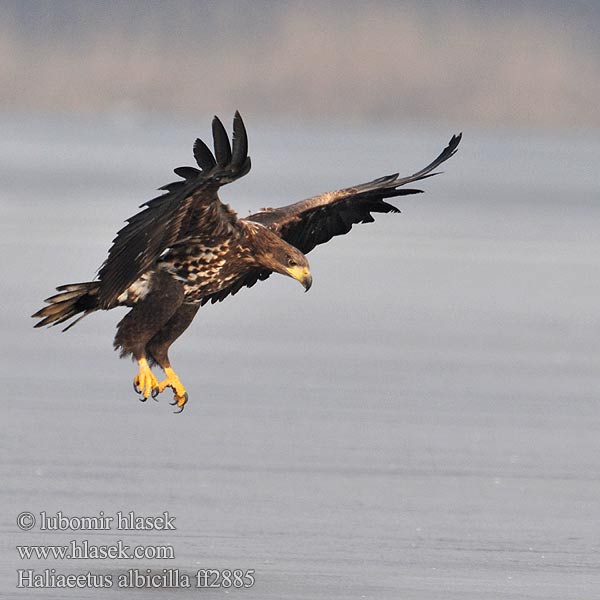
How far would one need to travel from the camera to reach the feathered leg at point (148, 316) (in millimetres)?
9719

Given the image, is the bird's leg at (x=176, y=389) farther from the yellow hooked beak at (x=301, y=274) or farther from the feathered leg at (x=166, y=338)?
the yellow hooked beak at (x=301, y=274)

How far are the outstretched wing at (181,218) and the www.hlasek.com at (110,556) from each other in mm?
948

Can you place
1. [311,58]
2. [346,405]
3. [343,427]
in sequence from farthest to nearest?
[311,58] < [346,405] < [343,427]

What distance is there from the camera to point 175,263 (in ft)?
32.1

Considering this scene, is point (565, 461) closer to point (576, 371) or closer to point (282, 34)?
point (576, 371)

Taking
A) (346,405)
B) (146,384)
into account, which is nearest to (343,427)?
(346,405)

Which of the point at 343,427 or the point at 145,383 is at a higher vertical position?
the point at 145,383

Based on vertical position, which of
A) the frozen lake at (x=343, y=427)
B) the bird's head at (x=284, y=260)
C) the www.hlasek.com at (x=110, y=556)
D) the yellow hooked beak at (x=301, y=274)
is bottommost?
the www.hlasek.com at (x=110, y=556)

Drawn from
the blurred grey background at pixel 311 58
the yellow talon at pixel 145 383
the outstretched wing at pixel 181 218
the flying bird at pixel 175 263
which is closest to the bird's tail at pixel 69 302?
the flying bird at pixel 175 263

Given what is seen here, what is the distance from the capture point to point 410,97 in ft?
342

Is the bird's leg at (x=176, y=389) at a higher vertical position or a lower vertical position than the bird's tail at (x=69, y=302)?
lower

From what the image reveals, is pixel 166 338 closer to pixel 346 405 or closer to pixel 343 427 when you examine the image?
pixel 343 427

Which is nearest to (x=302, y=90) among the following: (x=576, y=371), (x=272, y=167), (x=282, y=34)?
(x=282, y=34)

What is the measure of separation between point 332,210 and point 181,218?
5.34 ft
